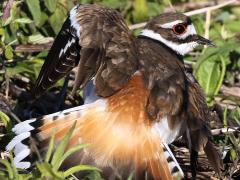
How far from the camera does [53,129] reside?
5.15 m

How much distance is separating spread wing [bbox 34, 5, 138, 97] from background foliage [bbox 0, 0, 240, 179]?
55 cm

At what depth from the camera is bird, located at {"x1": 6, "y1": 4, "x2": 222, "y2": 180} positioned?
5.09m

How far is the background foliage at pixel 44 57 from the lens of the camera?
21.0 ft

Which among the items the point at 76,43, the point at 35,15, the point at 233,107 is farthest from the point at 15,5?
the point at 233,107

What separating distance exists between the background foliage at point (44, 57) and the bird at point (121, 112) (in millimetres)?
689

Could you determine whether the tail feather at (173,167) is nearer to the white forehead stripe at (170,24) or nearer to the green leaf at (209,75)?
the white forehead stripe at (170,24)

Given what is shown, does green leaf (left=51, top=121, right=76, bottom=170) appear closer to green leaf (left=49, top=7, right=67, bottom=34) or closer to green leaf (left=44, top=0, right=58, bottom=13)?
green leaf (left=44, top=0, right=58, bottom=13)

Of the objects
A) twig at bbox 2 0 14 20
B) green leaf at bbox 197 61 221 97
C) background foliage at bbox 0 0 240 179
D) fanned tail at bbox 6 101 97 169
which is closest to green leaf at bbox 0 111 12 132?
background foliage at bbox 0 0 240 179

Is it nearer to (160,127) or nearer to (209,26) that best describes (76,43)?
(160,127)

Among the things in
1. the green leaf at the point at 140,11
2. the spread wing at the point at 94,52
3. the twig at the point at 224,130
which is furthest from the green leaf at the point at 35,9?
the twig at the point at 224,130

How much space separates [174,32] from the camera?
6645 mm

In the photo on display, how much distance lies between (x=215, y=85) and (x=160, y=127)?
1.86m

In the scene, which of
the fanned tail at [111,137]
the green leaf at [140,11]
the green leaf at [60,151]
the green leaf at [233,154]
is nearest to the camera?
the green leaf at [60,151]

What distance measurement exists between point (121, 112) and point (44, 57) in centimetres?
195
